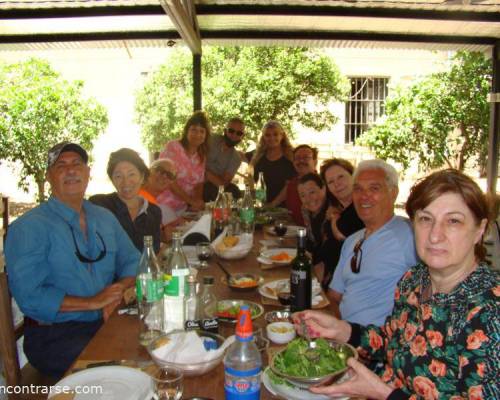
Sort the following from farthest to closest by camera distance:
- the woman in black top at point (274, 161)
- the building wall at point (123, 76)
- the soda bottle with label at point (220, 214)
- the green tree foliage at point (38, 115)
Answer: the building wall at point (123, 76)
the green tree foliage at point (38, 115)
the woman in black top at point (274, 161)
the soda bottle with label at point (220, 214)

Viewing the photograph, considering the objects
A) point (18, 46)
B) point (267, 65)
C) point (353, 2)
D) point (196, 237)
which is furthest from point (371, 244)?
point (267, 65)

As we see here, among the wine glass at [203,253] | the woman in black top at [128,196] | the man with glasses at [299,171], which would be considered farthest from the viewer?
the man with glasses at [299,171]

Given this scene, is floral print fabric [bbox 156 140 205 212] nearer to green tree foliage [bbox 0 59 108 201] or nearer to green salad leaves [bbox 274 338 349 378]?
green salad leaves [bbox 274 338 349 378]

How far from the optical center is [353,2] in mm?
4781

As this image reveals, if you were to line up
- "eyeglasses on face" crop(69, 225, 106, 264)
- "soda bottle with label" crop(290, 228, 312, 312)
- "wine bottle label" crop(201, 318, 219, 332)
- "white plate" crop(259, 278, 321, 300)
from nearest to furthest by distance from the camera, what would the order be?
"wine bottle label" crop(201, 318, 219, 332) < "soda bottle with label" crop(290, 228, 312, 312) < "white plate" crop(259, 278, 321, 300) < "eyeglasses on face" crop(69, 225, 106, 264)

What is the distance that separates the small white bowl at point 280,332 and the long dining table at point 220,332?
0.07 meters

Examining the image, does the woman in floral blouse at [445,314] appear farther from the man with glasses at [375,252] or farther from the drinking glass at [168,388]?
the man with glasses at [375,252]

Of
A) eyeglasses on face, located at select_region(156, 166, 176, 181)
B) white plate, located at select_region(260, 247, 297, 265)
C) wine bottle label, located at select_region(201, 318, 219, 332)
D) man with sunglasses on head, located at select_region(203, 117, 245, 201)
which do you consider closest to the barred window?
man with sunglasses on head, located at select_region(203, 117, 245, 201)

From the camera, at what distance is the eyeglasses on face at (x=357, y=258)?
A: 2.34 m

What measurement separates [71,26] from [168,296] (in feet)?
14.4

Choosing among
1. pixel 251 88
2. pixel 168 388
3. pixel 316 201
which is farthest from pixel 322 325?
pixel 251 88

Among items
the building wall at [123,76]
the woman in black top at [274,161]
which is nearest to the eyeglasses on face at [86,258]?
the woman in black top at [274,161]

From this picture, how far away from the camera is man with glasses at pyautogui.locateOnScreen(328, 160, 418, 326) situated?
225 centimetres

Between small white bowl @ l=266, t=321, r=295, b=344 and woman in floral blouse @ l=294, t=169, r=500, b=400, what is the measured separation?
0.30 metres
